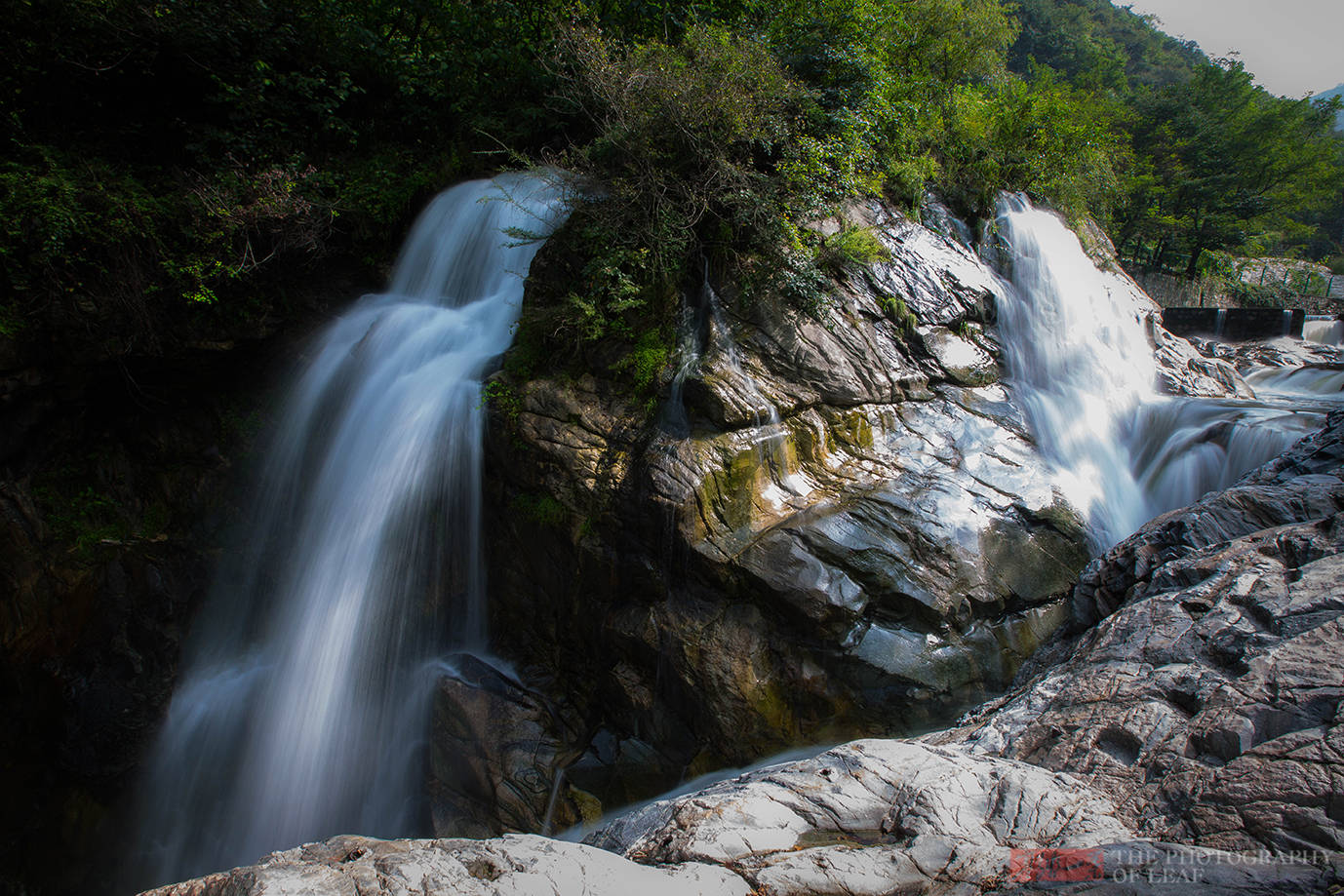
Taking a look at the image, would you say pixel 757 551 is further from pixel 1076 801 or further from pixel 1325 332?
pixel 1325 332

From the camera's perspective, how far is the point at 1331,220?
115 feet

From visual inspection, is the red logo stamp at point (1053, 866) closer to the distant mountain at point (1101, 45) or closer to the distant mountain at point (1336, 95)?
the distant mountain at point (1336, 95)

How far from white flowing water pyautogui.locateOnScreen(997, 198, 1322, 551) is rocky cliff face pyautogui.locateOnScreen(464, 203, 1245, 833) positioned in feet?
2.71

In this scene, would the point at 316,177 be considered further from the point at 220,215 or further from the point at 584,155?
the point at 584,155

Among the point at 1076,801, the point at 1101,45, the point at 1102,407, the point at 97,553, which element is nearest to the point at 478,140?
the point at 97,553

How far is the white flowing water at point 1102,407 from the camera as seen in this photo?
6594 millimetres

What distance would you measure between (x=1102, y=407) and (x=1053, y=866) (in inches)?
294

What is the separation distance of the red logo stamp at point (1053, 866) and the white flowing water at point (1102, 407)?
16.4 feet

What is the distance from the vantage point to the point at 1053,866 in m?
1.97

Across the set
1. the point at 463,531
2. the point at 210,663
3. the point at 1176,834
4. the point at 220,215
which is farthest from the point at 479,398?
A: the point at 1176,834

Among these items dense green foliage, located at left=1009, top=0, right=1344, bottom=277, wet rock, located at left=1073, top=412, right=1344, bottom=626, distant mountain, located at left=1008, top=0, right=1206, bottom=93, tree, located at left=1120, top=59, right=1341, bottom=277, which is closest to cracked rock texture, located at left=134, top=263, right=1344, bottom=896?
wet rock, located at left=1073, top=412, right=1344, bottom=626

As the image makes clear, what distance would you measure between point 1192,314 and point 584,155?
17.7 meters

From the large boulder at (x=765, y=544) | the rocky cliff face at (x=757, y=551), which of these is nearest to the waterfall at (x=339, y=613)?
the rocky cliff face at (x=757, y=551)

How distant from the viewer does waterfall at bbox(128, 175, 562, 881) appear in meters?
5.98
